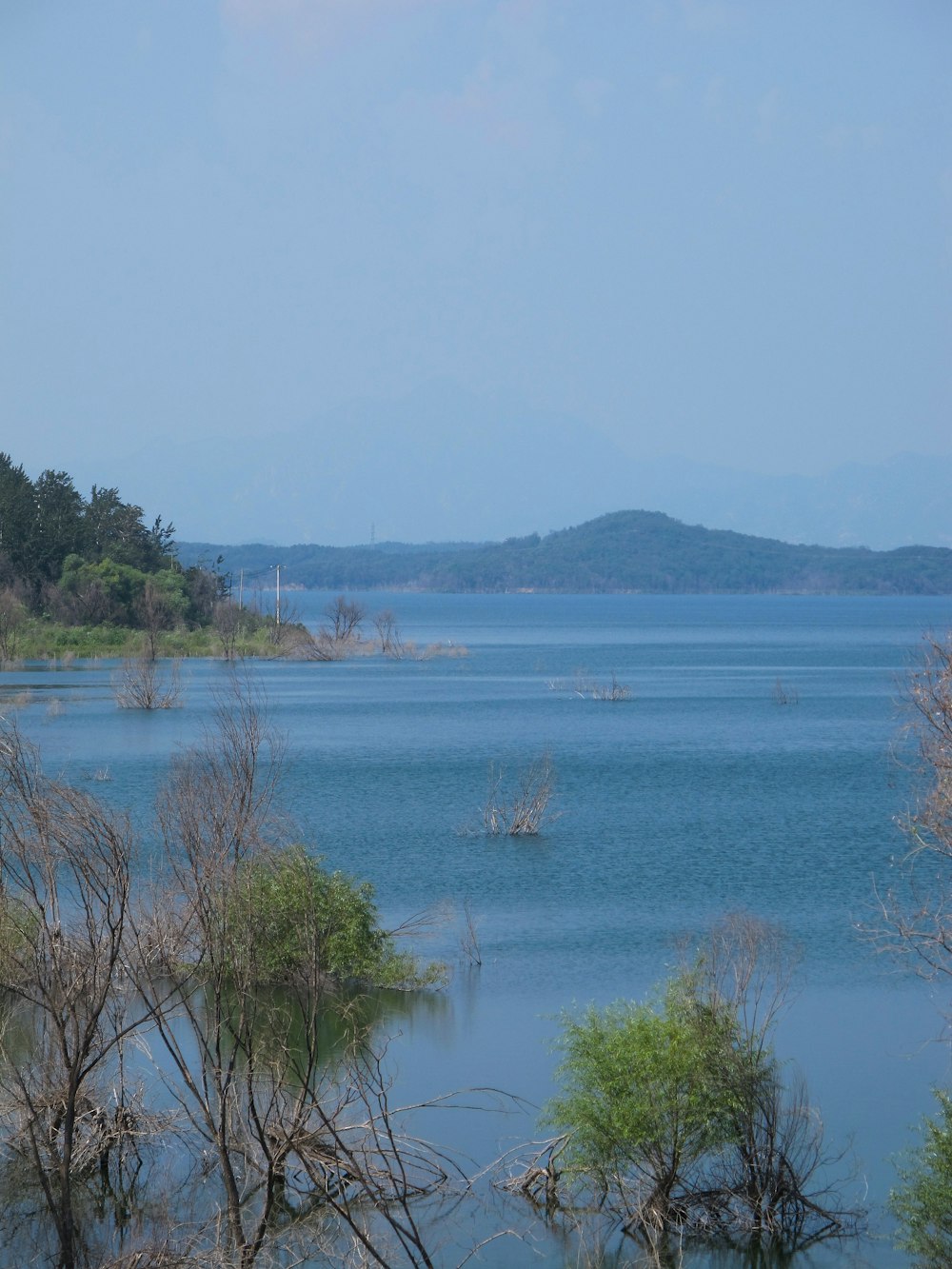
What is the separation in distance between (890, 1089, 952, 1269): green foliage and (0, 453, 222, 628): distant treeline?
73.8 meters

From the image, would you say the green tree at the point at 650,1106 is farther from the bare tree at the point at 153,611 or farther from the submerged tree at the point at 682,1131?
the bare tree at the point at 153,611

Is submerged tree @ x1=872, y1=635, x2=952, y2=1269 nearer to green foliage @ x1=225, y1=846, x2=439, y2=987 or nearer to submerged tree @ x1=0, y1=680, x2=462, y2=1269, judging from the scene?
submerged tree @ x1=0, y1=680, x2=462, y2=1269

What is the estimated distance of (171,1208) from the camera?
44.3ft

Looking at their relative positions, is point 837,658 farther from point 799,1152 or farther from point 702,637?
point 799,1152

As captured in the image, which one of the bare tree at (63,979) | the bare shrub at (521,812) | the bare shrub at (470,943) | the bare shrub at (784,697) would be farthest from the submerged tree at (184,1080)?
the bare shrub at (784,697)

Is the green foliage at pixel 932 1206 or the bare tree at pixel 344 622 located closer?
the green foliage at pixel 932 1206

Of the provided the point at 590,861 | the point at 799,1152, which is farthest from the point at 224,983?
the point at 590,861

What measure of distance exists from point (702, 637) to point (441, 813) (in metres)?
91.6

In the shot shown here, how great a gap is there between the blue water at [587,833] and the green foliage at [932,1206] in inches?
43.9

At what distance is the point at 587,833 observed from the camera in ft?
108

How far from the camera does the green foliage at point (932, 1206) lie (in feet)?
38.7

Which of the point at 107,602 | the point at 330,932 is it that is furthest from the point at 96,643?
the point at 330,932

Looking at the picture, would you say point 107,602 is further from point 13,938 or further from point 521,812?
point 13,938

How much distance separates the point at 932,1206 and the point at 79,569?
80.5 meters
